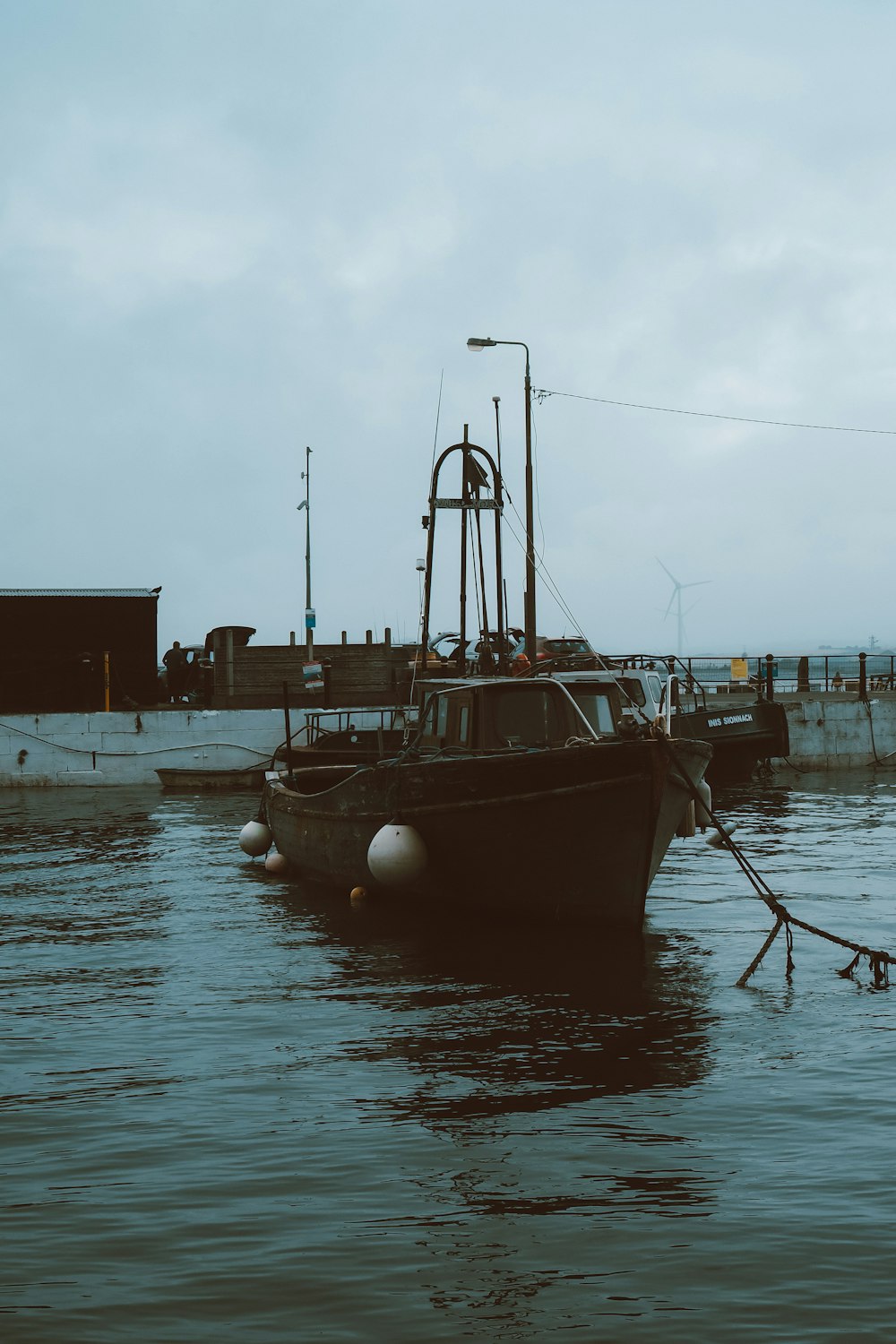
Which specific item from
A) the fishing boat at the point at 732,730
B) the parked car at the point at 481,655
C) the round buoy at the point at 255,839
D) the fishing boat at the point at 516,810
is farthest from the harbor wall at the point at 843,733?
the fishing boat at the point at 516,810

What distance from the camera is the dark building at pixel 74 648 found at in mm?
33531

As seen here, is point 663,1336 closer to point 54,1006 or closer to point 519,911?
point 54,1006

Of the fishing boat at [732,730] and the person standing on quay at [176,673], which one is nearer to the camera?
the fishing boat at [732,730]

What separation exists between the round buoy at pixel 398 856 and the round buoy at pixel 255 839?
534cm

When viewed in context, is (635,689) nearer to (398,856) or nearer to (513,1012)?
(398,856)

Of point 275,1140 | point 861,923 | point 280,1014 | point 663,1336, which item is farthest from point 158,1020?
point 861,923

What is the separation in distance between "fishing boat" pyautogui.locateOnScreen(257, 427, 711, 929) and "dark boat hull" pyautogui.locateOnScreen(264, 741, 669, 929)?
0.01 meters

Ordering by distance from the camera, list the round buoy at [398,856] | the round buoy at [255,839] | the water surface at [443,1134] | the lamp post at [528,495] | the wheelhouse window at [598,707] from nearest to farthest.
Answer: the water surface at [443,1134] → the round buoy at [398,856] → the wheelhouse window at [598,707] → the round buoy at [255,839] → the lamp post at [528,495]

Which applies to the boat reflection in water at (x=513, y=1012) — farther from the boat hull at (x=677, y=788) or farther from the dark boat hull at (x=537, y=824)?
the boat hull at (x=677, y=788)

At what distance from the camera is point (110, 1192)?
6.07 metres

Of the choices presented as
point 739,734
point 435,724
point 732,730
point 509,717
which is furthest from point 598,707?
point 739,734

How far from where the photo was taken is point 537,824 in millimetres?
11836

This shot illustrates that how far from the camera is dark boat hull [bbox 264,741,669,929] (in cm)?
1153

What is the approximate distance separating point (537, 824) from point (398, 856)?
1.51 metres
